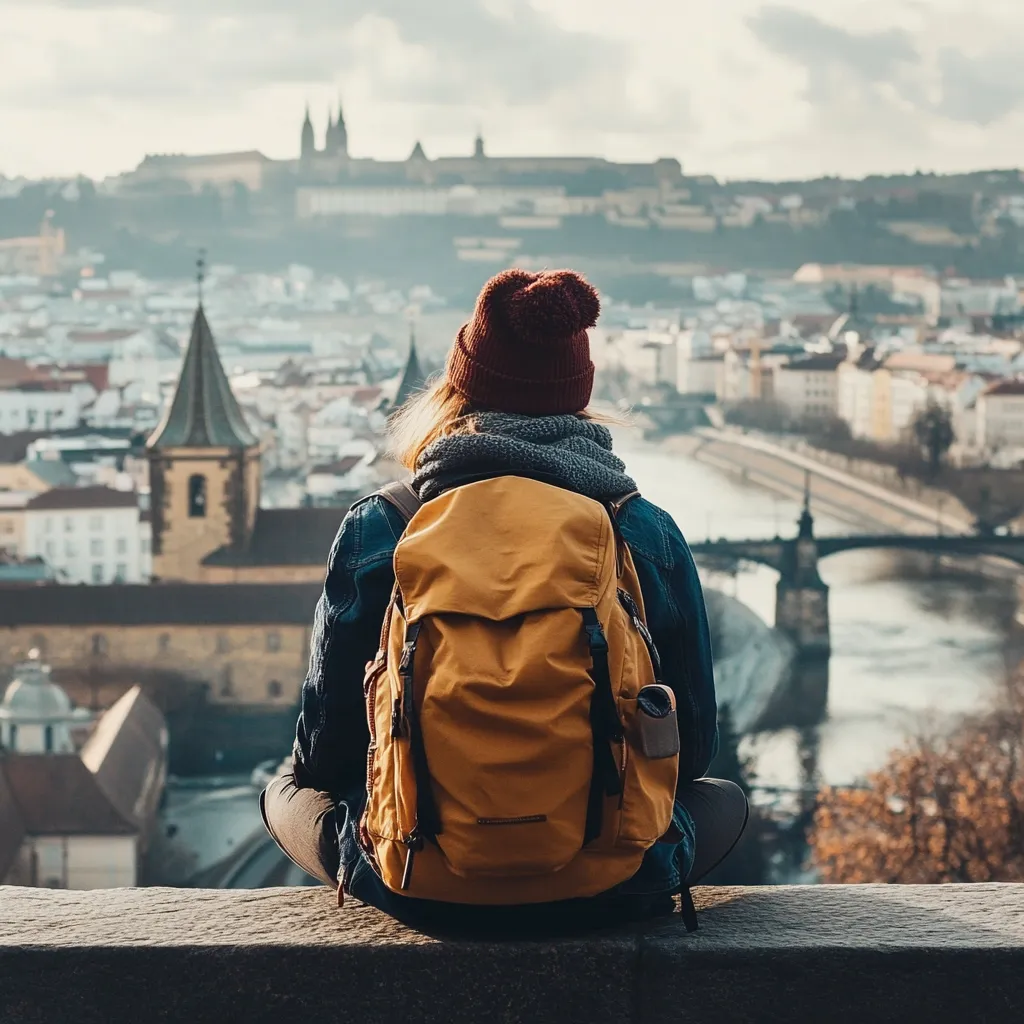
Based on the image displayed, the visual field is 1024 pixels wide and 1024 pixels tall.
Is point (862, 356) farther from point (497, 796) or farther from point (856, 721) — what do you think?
point (497, 796)

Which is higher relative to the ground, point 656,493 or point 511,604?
point 511,604

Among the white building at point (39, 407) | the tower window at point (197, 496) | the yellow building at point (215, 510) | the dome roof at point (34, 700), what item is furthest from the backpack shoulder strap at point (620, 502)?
the white building at point (39, 407)

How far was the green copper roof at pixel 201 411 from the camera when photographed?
1902cm

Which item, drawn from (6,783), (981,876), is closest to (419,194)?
(6,783)

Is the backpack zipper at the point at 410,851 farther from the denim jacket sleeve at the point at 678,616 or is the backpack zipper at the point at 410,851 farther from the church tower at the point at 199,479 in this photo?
the church tower at the point at 199,479

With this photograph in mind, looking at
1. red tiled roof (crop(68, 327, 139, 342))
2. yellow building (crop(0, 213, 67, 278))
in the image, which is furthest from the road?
yellow building (crop(0, 213, 67, 278))

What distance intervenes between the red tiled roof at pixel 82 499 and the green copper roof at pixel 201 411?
2.64 m

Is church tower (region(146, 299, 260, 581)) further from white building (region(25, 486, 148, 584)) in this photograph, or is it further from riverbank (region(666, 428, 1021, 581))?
riverbank (region(666, 428, 1021, 581))

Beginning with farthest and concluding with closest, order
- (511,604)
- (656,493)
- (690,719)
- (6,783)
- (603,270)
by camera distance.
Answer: (603,270)
(656,493)
(6,783)
(690,719)
(511,604)

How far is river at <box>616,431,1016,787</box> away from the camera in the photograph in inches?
659

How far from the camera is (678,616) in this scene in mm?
1071

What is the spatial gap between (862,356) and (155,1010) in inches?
1421

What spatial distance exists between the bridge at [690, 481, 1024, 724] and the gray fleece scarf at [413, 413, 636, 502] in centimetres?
1860

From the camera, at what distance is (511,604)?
37.1 inches
